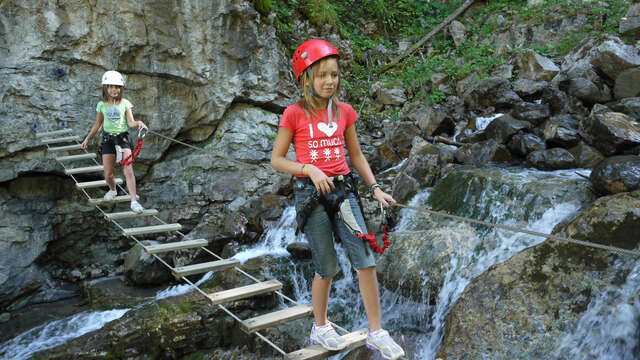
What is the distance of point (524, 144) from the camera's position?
642 cm

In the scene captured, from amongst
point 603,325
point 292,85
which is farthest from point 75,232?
point 603,325

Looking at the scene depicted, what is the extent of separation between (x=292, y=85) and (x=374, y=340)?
22.1ft

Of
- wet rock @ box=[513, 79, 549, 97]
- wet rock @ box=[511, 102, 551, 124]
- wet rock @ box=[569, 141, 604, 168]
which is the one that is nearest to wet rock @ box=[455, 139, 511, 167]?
wet rock @ box=[511, 102, 551, 124]

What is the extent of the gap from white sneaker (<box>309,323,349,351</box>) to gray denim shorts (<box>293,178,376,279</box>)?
0.36m

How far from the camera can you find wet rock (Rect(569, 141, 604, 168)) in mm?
5664

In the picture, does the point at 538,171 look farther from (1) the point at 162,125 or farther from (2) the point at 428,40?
(2) the point at 428,40

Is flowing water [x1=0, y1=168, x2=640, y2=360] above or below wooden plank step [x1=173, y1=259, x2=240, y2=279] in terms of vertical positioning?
below

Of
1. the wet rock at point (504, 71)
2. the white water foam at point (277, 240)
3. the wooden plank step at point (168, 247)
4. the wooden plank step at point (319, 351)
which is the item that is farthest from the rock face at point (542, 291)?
the wet rock at point (504, 71)

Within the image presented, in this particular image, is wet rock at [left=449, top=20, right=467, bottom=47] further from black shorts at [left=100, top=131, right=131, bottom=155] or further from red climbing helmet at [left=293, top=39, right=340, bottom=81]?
red climbing helmet at [left=293, top=39, right=340, bottom=81]

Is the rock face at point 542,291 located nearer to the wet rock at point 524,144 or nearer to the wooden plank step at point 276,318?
the wooden plank step at point 276,318

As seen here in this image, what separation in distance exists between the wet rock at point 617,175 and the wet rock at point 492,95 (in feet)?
11.0

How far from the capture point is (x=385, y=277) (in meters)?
5.21

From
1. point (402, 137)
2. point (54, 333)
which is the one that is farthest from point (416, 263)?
point (54, 333)

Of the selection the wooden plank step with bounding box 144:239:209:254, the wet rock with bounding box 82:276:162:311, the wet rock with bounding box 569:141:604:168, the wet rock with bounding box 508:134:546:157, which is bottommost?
the wet rock with bounding box 82:276:162:311
